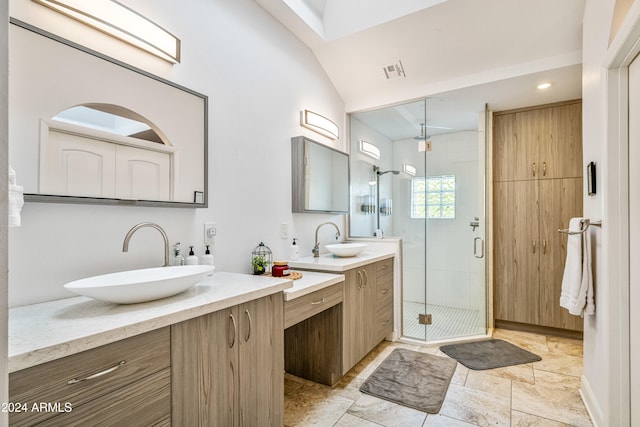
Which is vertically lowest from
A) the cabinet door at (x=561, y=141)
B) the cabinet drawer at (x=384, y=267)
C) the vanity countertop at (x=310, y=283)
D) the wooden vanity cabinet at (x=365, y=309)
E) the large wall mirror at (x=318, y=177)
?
the wooden vanity cabinet at (x=365, y=309)

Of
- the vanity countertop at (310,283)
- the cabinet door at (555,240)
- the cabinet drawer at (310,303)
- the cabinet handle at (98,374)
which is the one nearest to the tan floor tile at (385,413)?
the cabinet drawer at (310,303)

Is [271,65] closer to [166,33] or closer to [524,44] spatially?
[166,33]

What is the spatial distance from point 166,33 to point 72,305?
1.40 m

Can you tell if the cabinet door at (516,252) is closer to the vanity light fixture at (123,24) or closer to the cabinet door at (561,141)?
the cabinet door at (561,141)

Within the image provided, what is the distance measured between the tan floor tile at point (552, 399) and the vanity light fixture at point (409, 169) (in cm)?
209

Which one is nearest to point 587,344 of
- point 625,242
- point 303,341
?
point 625,242

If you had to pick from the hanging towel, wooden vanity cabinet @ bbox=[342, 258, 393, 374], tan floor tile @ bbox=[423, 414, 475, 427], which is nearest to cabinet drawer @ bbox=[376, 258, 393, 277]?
wooden vanity cabinet @ bbox=[342, 258, 393, 374]

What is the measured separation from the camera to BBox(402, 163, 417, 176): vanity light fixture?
3359mm

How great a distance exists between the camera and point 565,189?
311 cm

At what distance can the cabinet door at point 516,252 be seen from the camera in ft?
10.7

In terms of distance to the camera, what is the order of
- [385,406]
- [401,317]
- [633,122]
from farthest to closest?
1. [401,317]
2. [385,406]
3. [633,122]

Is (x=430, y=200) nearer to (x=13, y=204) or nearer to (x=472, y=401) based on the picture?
(x=472, y=401)

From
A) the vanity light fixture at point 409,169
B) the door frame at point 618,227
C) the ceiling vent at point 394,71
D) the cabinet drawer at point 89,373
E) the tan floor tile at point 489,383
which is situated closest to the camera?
the cabinet drawer at point 89,373

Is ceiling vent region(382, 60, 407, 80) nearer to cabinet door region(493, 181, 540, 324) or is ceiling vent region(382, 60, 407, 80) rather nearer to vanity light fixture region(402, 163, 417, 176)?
vanity light fixture region(402, 163, 417, 176)
